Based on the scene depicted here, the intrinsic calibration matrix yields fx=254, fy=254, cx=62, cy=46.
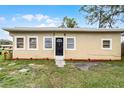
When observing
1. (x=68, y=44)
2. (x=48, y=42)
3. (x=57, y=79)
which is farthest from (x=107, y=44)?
(x=57, y=79)

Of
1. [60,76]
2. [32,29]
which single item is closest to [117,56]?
[32,29]

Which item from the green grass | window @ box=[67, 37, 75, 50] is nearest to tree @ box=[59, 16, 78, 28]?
window @ box=[67, 37, 75, 50]

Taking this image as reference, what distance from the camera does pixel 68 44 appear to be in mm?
18906

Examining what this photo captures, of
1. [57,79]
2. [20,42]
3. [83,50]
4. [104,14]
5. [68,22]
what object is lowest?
[57,79]

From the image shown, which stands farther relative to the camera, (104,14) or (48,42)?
(104,14)

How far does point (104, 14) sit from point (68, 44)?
29.3 feet

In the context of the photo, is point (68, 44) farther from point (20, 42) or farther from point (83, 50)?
point (20, 42)

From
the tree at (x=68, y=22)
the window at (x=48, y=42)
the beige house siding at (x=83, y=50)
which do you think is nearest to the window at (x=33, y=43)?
the beige house siding at (x=83, y=50)

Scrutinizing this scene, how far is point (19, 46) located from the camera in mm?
18797

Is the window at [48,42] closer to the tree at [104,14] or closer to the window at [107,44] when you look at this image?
the window at [107,44]

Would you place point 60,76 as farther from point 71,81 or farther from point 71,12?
point 71,12

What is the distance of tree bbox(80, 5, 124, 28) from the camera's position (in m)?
25.6

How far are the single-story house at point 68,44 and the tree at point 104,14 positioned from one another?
7257mm

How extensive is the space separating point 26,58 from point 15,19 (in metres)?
8.66
